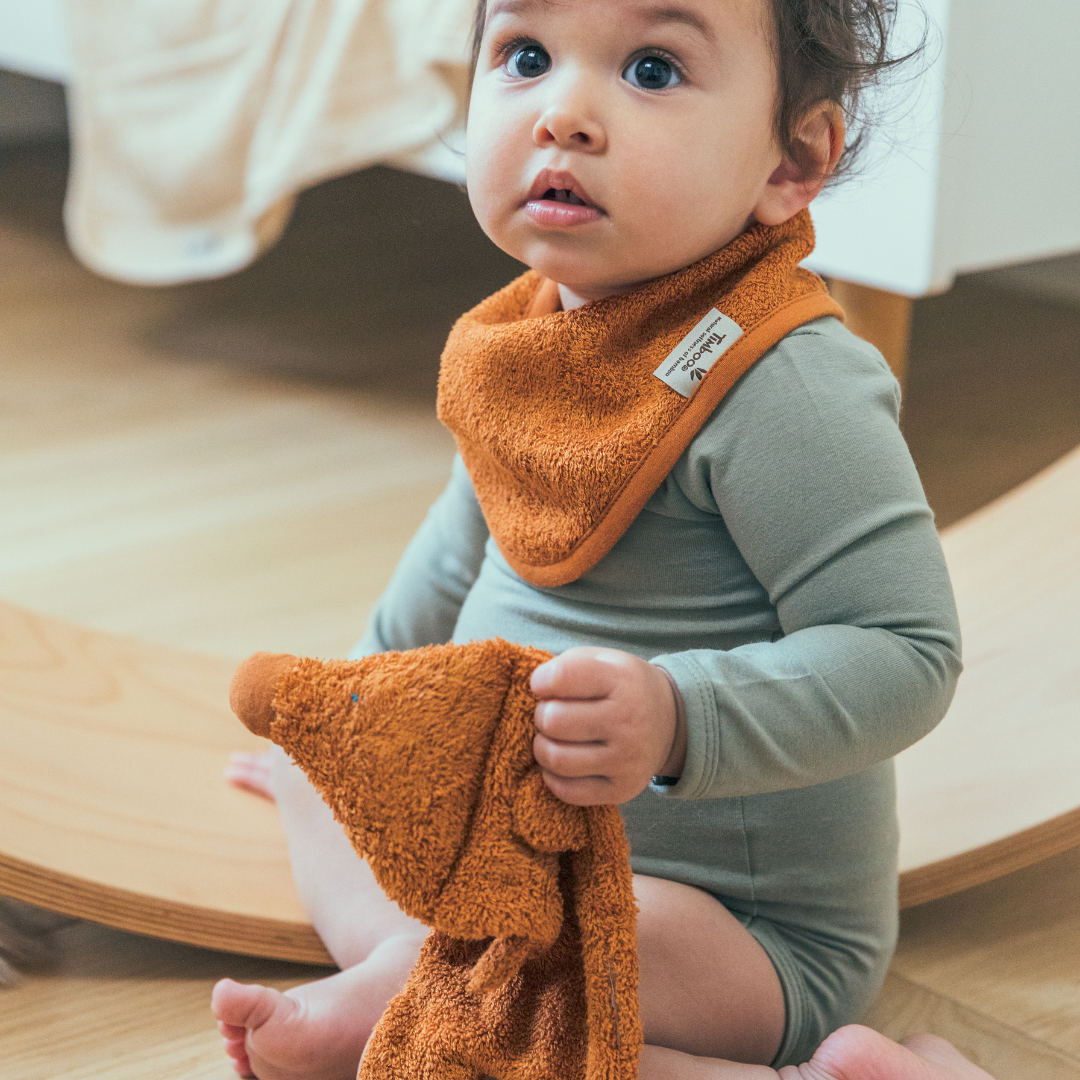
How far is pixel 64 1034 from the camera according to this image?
0.60 meters

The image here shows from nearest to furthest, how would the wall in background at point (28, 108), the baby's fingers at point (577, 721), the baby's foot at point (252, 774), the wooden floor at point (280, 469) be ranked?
the baby's fingers at point (577, 721) < the wooden floor at point (280, 469) < the baby's foot at point (252, 774) < the wall in background at point (28, 108)

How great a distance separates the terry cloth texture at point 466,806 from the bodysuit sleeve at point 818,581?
0.05 meters

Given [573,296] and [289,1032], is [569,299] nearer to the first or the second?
[573,296]

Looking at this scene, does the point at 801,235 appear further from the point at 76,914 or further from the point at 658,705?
the point at 76,914

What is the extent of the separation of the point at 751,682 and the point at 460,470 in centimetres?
26

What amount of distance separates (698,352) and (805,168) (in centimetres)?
10

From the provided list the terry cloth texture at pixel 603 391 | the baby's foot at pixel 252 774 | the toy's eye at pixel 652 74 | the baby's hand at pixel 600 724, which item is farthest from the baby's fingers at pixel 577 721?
the baby's foot at pixel 252 774

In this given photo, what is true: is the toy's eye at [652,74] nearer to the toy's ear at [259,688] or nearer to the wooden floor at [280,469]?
the toy's ear at [259,688]

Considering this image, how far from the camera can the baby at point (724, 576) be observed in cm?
47

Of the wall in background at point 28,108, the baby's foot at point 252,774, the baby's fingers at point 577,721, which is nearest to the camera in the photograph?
the baby's fingers at point 577,721

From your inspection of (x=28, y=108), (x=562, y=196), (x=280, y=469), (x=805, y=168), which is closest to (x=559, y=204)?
(x=562, y=196)

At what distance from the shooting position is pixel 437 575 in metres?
0.71

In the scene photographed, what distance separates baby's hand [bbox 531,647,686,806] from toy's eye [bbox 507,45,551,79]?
0.78 ft

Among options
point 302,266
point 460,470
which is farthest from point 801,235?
point 302,266
